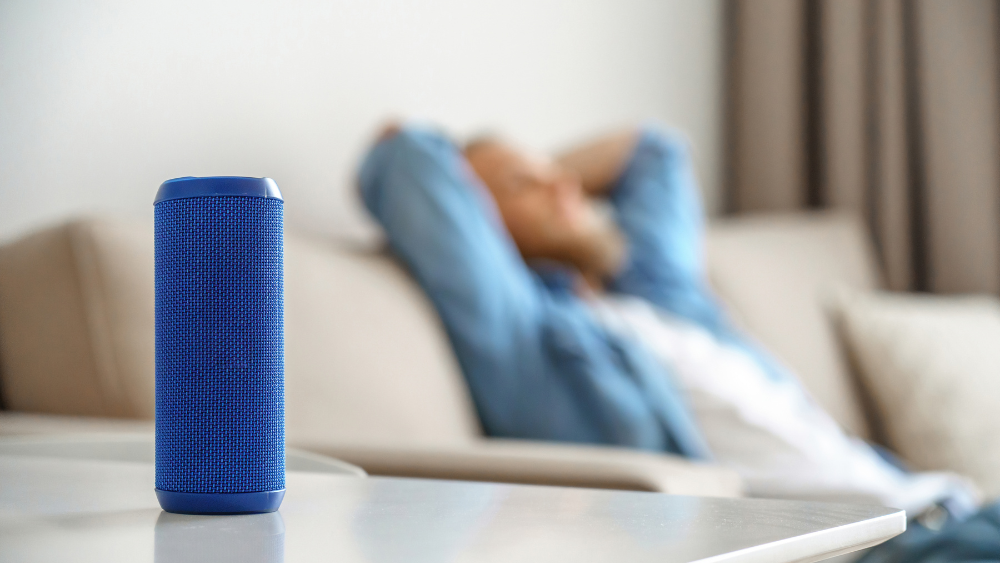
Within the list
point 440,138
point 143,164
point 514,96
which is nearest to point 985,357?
point 514,96

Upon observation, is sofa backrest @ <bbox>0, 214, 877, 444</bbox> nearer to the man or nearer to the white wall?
the man

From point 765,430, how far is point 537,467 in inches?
26.3

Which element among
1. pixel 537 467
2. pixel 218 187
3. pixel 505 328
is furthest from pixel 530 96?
pixel 218 187

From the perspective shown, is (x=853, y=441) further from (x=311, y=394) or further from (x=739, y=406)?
(x=311, y=394)

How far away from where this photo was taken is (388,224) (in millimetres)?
1368

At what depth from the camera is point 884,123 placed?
99.0 inches

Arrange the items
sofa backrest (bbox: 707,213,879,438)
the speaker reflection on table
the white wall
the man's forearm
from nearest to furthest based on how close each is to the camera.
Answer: the speaker reflection on table → the white wall → the man's forearm → sofa backrest (bbox: 707,213,879,438)

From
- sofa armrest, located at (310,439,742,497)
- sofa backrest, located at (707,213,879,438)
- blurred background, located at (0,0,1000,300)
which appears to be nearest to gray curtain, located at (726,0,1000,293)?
blurred background, located at (0,0,1000,300)

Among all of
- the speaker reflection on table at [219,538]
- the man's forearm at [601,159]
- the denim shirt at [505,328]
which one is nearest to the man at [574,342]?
the denim shirt at [505,328]

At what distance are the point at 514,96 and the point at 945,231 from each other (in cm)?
124

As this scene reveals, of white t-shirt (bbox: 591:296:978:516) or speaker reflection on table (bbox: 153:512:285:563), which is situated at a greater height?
speaker reflection on table (bbox: 153:512:285:563)

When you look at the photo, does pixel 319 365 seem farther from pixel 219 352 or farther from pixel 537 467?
pixel 219 352

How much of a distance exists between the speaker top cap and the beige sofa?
0.39 meters

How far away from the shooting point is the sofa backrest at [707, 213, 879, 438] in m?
1.96
